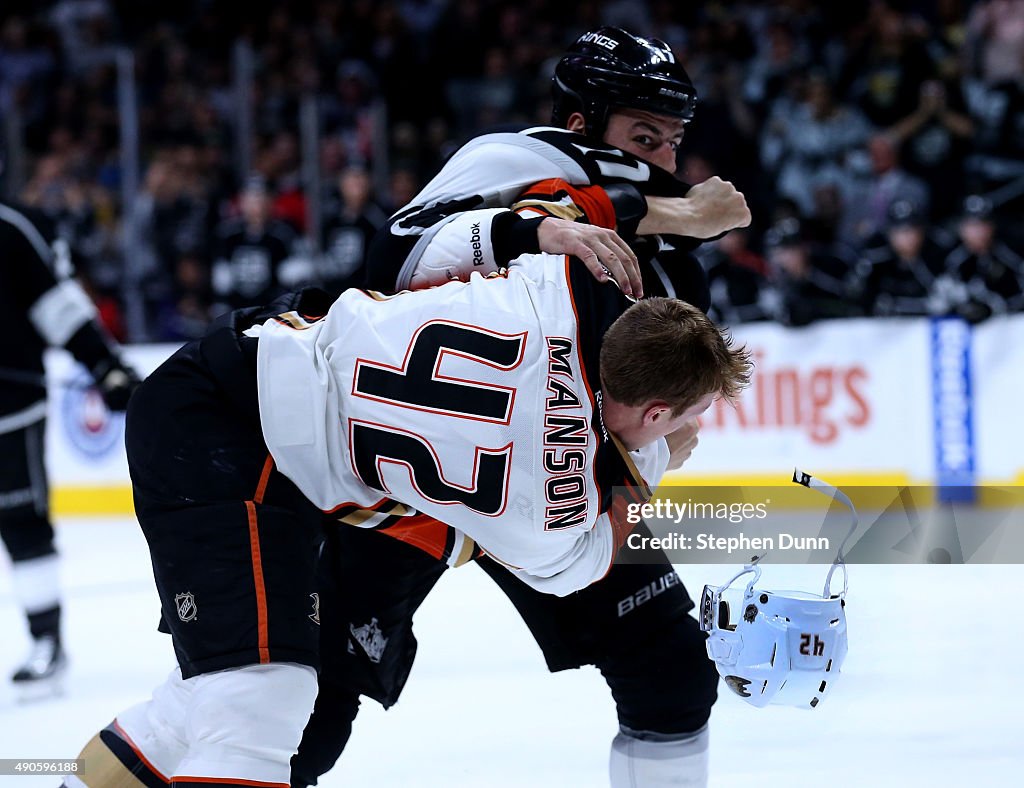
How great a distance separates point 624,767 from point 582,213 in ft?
2.98

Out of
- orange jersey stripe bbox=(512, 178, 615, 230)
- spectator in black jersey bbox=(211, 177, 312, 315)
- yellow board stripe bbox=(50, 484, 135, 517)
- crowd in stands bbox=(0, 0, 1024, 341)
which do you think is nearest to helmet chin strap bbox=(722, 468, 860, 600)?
orange jersey stripe bbox=(512, 178, 615, 230)

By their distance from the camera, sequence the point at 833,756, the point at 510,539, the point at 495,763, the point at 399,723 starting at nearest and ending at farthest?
the point at 510,539
the point at 833,756
the point at 495,763
the point at 399,723

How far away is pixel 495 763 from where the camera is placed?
261 centimetres

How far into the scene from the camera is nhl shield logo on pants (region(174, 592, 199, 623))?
182 centimetres

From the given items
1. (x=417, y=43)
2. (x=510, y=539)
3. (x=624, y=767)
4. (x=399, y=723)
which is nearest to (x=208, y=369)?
(x=510, y=539)

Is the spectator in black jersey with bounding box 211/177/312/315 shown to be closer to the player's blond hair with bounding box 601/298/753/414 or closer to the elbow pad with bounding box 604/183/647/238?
the elbow pad with bounding box 604/183/647/238

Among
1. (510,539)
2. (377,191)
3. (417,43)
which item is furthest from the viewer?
(417,43)

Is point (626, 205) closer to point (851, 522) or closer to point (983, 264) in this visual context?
point (851, 522)

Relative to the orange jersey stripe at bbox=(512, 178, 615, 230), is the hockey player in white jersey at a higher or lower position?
A: lower

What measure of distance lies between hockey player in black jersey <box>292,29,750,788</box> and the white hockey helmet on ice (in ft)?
0.84

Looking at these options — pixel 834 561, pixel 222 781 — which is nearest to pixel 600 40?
pixel 834 561

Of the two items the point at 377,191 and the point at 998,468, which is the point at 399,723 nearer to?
the point at 998,468

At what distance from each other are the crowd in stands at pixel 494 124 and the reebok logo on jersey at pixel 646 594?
387 cm

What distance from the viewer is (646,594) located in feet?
7.17
